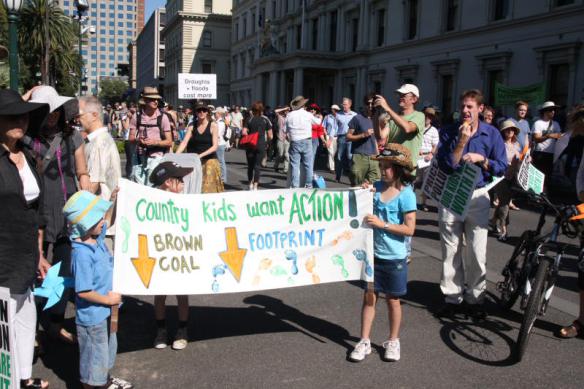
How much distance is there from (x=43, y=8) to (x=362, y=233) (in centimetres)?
2320

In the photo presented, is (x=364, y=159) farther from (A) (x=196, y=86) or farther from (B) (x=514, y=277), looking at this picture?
(A) (x=196, y=86)

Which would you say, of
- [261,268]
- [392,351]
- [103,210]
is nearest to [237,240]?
[261,268]

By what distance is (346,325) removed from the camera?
5.01m

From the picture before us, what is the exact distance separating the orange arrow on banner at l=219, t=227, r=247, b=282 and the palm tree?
65.8ft


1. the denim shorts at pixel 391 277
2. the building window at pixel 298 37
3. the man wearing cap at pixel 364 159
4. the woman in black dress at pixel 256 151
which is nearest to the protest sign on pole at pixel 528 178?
the denim shorts at pixel 391 277

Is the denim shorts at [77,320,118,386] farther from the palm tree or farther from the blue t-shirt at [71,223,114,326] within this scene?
the palm tree

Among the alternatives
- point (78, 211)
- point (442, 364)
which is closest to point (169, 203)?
point (78, 211)

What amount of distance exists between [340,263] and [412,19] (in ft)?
101

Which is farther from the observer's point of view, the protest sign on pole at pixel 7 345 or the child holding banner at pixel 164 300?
the child holding banner at pixel 164 300

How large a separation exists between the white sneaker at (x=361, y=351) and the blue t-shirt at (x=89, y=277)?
1805 millimetres

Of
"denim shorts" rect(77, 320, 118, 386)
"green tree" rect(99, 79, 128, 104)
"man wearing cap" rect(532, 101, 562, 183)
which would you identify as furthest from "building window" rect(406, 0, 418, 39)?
"green tree" rect(99, 79, 128, 104)

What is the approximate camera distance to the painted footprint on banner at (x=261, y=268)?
4.25 metres

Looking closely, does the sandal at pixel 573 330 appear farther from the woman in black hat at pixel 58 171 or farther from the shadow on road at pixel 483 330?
the woman in black hat at pixel 58 171

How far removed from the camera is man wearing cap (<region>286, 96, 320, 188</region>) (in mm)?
11266
